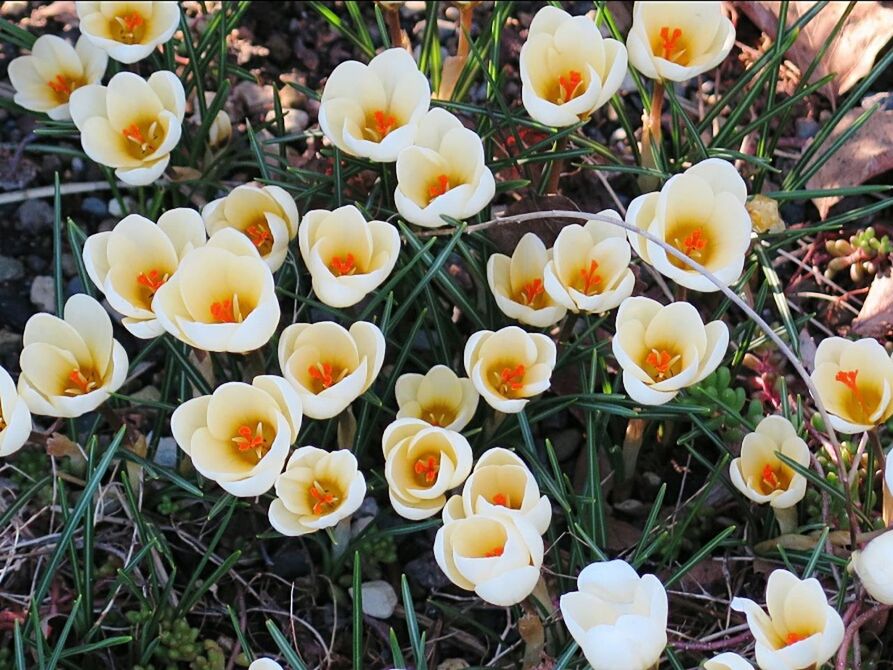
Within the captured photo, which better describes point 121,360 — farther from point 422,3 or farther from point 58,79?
point 422,3

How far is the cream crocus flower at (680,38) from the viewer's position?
73.3 inches

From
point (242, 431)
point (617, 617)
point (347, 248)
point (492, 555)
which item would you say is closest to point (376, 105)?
point (347, 248)

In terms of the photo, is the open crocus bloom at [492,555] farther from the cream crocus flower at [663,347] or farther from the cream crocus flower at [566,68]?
the cream crocus flower at [566,68]

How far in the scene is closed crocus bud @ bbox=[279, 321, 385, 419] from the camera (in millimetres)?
1602

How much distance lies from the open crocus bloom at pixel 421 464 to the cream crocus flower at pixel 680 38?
31.2 inches

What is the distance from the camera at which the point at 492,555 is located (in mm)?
1491

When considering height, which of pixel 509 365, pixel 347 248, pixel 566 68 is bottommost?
pixel 509 365

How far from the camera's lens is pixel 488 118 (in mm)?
2166

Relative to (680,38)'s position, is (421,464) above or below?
below

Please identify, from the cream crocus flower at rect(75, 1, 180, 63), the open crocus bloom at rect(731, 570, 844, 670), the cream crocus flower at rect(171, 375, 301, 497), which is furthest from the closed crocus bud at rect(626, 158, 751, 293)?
the cream crocus flower at rect(75, 1, 180, 63)

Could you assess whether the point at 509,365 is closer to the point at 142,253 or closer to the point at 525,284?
the point at 525,284

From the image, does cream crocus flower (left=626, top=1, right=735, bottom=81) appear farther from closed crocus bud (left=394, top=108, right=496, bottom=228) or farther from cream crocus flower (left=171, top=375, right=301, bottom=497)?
cream crocus flower (left=171, top=375, right=301, bottom=497)

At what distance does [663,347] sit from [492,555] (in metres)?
0.47

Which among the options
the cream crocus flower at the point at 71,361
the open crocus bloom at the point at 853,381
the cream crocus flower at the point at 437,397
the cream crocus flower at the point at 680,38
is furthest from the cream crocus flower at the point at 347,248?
the open crocus bloom at the point at 853,381
